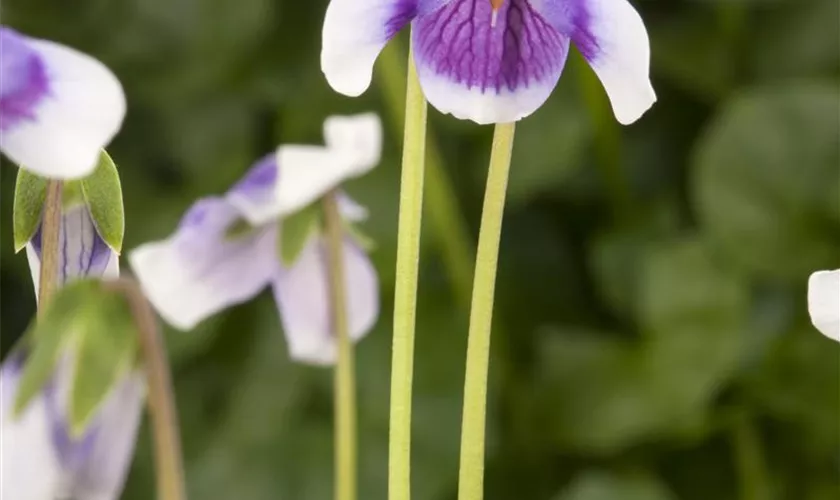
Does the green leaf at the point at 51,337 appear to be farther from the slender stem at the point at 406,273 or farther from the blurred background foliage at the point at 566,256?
the blurred background foliage at the point at 566,256

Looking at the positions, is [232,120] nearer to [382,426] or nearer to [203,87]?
[203,87]

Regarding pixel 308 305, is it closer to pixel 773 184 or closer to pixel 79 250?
pixel 79 250

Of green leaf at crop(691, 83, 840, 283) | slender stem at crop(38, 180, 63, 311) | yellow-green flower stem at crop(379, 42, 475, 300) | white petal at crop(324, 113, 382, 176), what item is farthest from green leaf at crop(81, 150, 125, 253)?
green leaf at crop(691, 83, 840, 283)

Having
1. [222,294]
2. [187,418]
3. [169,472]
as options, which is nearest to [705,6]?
[187,418]

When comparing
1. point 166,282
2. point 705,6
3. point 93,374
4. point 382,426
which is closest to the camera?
point 93,374

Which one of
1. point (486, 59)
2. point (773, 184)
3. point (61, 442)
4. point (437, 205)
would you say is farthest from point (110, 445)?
point (773, 184)
